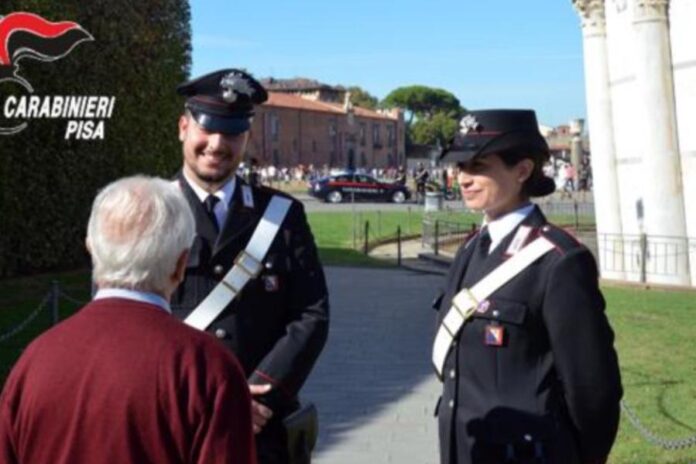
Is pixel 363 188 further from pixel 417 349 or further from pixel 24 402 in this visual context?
pixel 24 402

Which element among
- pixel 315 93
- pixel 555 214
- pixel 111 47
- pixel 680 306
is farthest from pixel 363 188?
pixel 315 93

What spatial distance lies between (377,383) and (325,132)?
114 metres

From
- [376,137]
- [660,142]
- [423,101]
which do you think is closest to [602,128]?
Answer: [660,142]

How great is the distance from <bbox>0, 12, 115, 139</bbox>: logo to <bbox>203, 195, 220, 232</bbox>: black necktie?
1392 centimetres

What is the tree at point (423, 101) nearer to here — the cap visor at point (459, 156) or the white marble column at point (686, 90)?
the white marble column at point (686, 90)

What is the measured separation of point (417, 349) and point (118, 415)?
10.5 metres

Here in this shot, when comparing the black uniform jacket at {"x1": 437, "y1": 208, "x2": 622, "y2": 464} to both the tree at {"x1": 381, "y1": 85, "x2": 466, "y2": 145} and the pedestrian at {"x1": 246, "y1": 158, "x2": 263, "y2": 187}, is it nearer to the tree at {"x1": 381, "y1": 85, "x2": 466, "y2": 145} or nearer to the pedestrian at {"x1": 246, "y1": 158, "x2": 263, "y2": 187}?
the pedestrian at {"x1": 246, "y1": 158, "x2": 263, "y2": 187}

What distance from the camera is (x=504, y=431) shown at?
11.9 feet

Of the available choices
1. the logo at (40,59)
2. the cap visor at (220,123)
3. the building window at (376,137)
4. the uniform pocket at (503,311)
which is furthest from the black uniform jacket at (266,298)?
the building window at (376,137)

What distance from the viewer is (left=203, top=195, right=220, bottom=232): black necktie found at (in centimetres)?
395

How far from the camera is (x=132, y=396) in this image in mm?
2426

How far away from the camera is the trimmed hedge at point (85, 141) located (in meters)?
18.1

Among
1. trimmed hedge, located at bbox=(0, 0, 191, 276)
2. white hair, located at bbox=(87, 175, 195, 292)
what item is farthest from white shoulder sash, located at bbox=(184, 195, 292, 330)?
trimmed hedge, located at bbox=(0, 0, 191, 276)

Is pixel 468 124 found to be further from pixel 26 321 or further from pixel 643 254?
pixel 643 254
